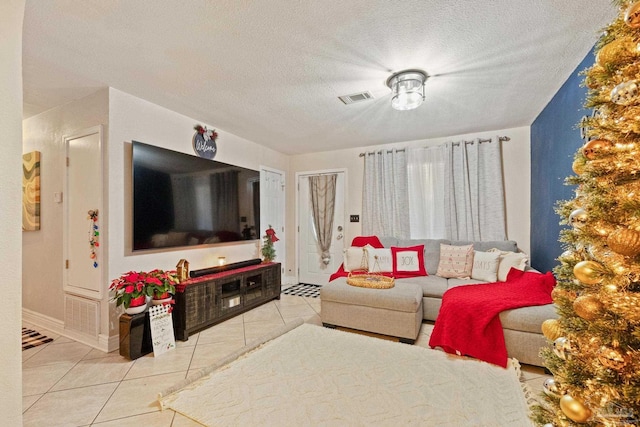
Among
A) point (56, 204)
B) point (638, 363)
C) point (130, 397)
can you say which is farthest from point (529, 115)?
point (56, 204)

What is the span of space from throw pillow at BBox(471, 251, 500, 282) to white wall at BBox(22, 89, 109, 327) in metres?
4.17

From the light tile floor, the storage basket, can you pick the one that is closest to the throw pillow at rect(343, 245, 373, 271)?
the storage basket

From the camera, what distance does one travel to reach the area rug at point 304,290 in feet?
14.6

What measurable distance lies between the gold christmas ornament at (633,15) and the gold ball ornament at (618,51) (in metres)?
0.03

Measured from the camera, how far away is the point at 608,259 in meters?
0.79

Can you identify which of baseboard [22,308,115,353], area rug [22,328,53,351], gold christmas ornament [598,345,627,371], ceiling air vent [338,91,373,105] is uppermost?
ceiling air vent [338,91,373,105]

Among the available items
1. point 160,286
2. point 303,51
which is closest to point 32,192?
point 160,286

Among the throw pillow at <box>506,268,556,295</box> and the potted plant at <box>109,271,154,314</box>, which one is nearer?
the potted plant at <box>109,271,154,314</box>

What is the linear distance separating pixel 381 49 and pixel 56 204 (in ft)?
11.3

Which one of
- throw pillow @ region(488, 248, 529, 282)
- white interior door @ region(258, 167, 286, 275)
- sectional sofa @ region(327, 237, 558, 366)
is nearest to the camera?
sectional sofa @ region(327, 237, 558, 366)

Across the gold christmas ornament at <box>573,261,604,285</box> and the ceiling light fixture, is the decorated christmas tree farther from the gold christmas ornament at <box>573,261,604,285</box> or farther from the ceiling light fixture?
the ceiling light fixture

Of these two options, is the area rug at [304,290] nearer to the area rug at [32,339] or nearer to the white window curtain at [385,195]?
the white window curtain at [385,195]

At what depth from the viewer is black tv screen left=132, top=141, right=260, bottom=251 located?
2.75 meters

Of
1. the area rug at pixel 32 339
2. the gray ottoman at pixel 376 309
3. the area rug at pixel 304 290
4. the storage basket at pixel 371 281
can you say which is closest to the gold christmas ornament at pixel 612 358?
the gray ottoman at pixel 376 309
